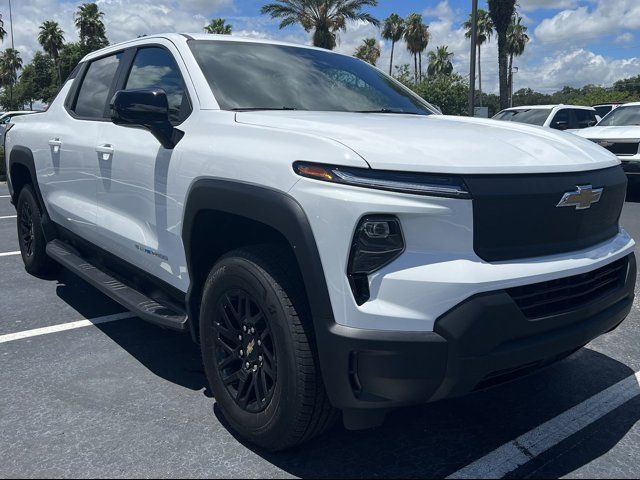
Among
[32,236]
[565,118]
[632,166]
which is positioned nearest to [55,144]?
[32,236]

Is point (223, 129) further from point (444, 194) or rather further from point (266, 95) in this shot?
point (444, 194)

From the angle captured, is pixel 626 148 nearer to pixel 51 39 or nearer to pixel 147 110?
pixel 147 110

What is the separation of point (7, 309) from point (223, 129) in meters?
2.88

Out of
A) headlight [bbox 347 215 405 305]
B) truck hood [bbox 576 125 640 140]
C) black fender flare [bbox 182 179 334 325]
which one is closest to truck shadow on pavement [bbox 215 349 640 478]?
black fender flare [bbox 182 179 334 325]

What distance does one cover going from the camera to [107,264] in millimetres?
4020

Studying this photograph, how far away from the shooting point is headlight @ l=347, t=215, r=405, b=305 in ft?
6.82

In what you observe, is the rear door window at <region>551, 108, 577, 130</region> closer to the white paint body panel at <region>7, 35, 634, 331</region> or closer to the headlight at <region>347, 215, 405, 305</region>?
the white paint body panel at <region>7, 35, 634, 331</region>

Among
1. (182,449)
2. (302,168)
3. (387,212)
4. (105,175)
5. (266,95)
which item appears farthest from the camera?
(105,175)

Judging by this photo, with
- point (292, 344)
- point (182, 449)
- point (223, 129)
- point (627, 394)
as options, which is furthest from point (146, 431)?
point (627, 394)

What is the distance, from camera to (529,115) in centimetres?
1307

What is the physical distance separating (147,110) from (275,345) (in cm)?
134

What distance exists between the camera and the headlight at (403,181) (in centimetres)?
210

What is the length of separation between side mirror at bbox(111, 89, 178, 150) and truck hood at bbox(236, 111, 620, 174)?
15.8 inches

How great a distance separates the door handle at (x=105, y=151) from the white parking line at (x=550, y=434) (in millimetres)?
2505
